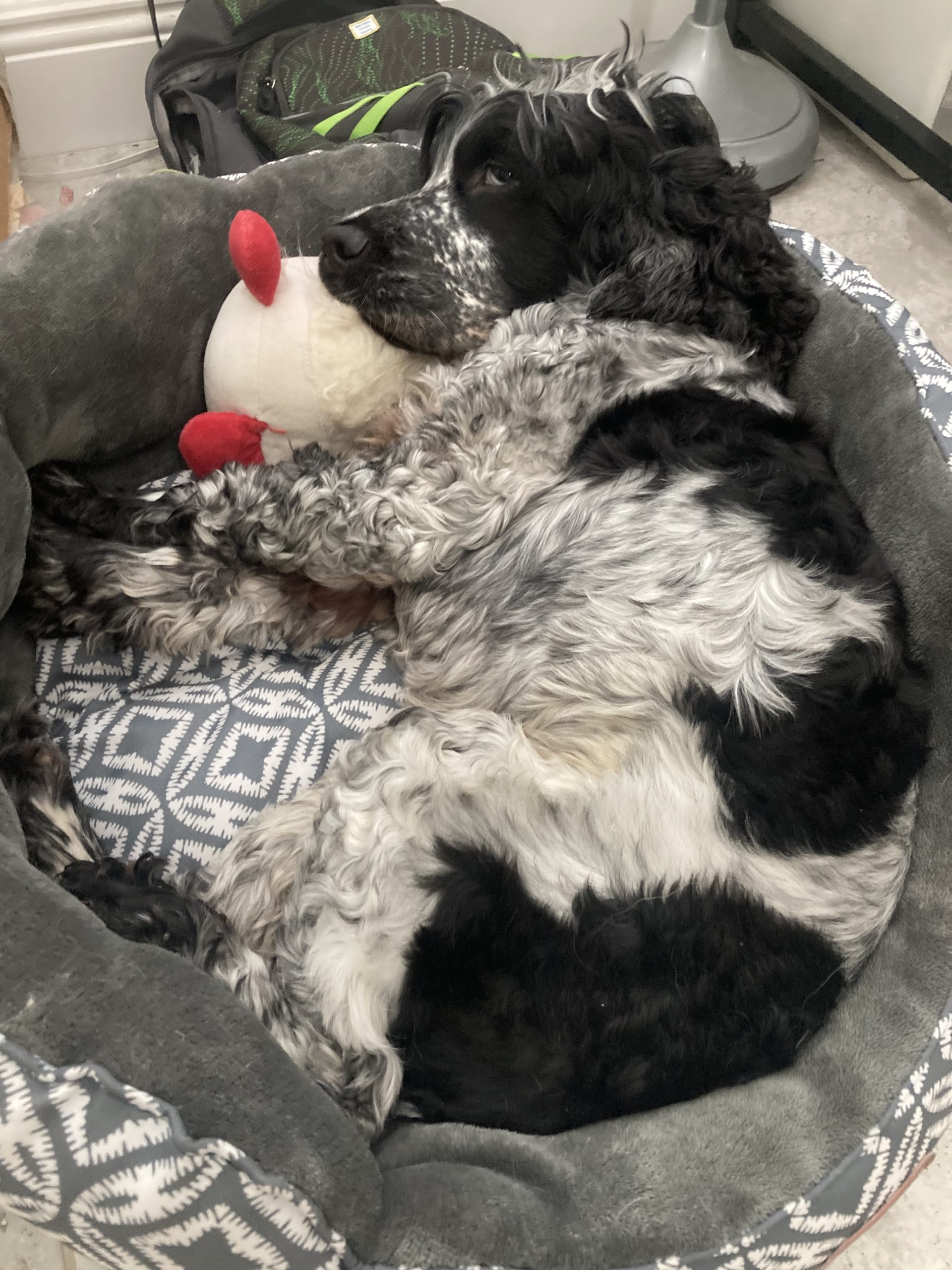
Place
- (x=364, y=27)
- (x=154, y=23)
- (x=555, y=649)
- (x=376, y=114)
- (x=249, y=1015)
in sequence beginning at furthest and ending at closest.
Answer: (x=154, y=23), (x=364, y=27), (x=376, y=114), (x=555, y=649), (x=249, y=1015)

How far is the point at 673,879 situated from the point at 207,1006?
0.66 metres

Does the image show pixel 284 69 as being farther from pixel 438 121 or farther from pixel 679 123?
pixel 679 123

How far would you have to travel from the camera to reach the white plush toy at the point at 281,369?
2.03 meters

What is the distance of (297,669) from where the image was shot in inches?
82.0

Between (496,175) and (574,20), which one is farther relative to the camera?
(574,20)

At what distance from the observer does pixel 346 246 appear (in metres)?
2.11

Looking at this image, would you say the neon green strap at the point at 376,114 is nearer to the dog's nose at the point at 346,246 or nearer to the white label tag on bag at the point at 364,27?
the white label tag on bag at the point at 364,27

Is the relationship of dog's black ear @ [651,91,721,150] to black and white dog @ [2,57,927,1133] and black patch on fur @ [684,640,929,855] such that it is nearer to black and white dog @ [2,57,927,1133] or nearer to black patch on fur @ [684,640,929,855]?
black and white dog @ [2,57,927,1133]

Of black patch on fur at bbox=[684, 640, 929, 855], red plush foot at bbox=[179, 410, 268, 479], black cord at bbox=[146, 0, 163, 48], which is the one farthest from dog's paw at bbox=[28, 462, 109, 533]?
black cord at bbox=[146, 0, 163, 48]

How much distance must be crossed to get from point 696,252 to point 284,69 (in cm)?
214

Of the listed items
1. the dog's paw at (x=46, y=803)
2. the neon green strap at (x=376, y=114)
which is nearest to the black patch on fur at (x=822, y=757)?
the dog's paw at (x=46, y=803)

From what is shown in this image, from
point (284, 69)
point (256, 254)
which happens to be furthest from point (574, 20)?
point (256, 254)

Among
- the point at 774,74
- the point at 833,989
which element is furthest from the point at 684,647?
the point at 774,74

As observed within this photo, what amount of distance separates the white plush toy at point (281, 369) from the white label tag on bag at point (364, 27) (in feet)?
6.57
